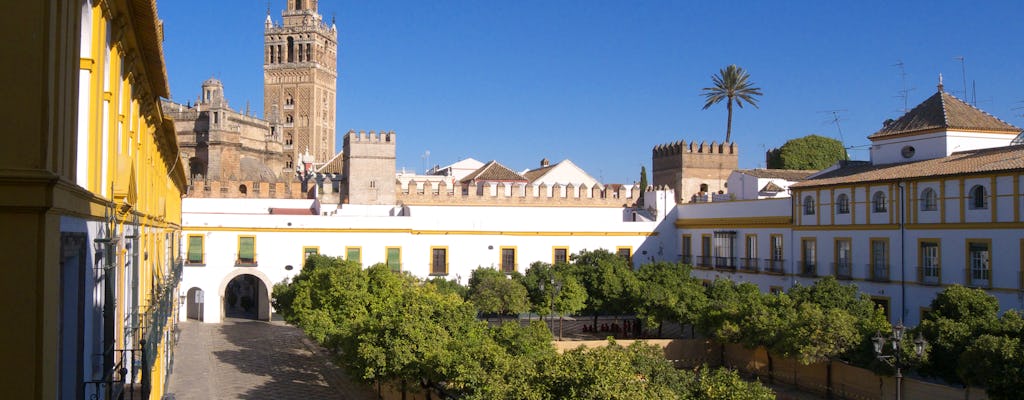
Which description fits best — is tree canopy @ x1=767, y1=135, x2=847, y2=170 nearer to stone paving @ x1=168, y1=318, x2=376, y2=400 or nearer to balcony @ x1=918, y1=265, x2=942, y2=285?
balcony @ x1=918, y1=265, x2=942, y2=285

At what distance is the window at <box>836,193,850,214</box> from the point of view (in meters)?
27.4

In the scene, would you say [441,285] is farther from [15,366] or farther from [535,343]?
[15,366]

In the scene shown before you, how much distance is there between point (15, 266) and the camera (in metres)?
3.60

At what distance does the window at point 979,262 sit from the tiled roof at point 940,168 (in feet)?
6.24

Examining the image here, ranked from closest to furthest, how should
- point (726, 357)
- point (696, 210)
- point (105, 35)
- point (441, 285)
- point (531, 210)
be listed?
point (105, 35), point (726, 357), point (441, 285), point (696, 210), point (531, 210)

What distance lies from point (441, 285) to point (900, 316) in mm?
13374

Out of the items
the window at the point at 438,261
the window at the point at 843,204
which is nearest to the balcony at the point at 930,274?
the window at the point at 843,204

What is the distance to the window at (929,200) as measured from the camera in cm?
2408

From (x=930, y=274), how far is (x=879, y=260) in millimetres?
2025

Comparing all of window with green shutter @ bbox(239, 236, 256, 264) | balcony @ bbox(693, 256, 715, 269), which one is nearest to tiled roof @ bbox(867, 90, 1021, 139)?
balcony @ bbox(693, 256, 715, 269)

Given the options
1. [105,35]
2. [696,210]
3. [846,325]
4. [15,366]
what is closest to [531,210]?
[696,210]

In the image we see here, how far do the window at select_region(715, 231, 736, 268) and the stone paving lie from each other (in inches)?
610

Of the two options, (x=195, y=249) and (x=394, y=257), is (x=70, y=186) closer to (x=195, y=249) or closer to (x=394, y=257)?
(x=394, y=257)

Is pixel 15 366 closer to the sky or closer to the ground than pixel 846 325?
closer to the sky
